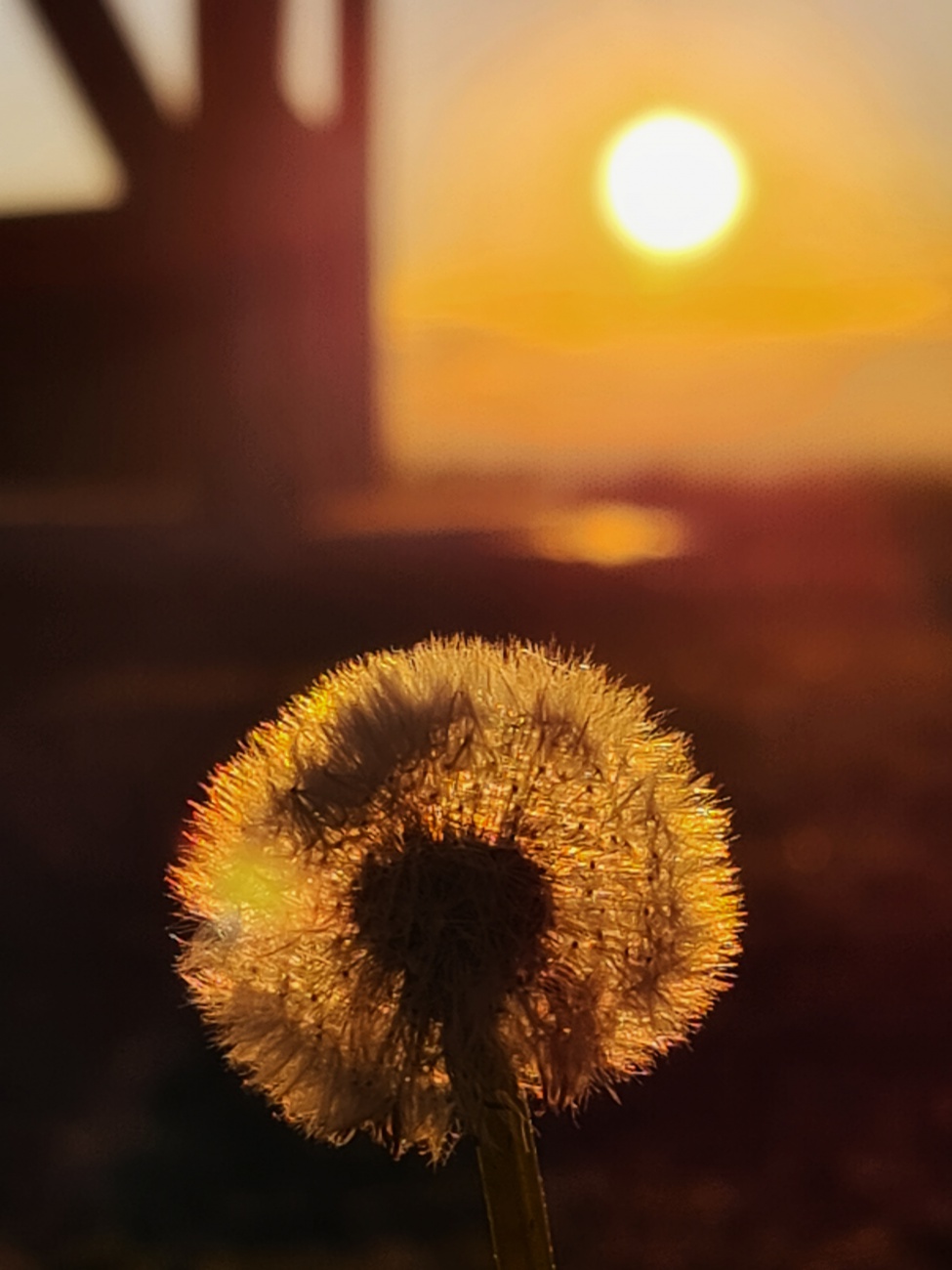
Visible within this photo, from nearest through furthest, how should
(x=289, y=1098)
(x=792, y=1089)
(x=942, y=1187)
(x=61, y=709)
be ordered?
(x=289, y=1098)
(x=942, y=1187)
(x=792, y=1089)
(x=61, y=709)

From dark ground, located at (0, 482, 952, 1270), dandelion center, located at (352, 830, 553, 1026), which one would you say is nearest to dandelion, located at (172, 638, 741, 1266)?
dandelion center, located at (352, 830, 553, 1026)

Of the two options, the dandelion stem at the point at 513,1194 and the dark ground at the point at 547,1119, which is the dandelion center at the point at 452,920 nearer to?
the dandelion stem at the point at 513,1194

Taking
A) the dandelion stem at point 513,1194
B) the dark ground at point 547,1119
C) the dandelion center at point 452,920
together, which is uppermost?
the dark ground at point 547,1119

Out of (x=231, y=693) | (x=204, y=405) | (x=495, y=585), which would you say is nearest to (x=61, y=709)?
(x=231, y=693)

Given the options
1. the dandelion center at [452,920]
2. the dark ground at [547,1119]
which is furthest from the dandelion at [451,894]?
the dark ground at [547,1119]

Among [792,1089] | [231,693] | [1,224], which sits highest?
[1,224]

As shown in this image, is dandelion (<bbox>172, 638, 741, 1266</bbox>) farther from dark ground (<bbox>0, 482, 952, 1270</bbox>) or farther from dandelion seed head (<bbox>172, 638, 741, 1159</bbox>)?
dark ground (<bbox>0, 482, 952, 1270</bbox>)

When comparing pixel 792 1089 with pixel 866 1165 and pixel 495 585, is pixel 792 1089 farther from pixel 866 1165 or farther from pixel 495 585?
pixel 495 585
